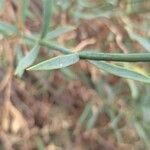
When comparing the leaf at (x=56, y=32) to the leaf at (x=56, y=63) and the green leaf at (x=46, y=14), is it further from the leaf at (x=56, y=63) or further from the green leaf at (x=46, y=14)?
the leaf at (x=56, y=63)

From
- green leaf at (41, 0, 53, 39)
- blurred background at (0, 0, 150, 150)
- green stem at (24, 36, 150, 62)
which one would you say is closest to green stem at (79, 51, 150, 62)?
green stem at (24, 36, 150, 62)

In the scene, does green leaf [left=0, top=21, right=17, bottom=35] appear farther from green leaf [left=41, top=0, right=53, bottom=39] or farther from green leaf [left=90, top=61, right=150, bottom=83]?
green leaf [left=90, top=61, right=150, bottom=83]

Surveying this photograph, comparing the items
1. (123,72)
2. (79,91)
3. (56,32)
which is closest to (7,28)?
(56,32)

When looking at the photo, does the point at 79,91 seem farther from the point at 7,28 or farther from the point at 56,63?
the point at 56,63

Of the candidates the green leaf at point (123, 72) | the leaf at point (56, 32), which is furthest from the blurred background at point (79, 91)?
the green leaf at point (123, 72)

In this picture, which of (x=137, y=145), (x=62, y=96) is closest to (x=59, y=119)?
(x=62, y=96)

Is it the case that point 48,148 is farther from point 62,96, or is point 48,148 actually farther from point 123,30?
point 123,30
